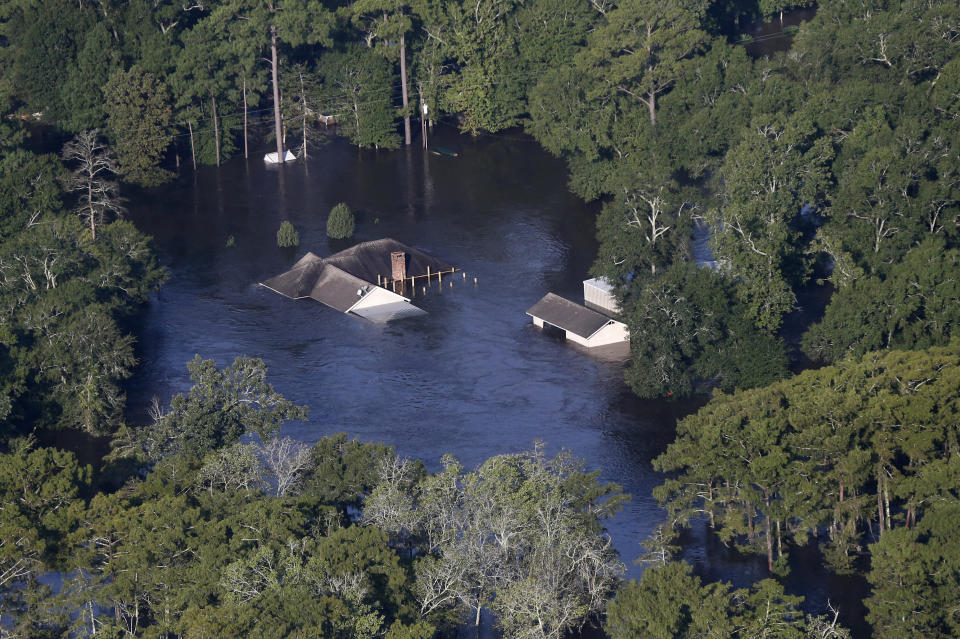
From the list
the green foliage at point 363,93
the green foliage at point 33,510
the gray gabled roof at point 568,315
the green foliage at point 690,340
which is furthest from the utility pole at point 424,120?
the green foliage at point 33,510

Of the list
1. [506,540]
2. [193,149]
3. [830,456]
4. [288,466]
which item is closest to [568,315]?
[830,456]

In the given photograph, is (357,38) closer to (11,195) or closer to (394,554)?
(11,195)

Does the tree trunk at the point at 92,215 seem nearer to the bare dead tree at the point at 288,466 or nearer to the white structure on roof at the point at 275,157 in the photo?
the white structure on roof at the point at 275,157

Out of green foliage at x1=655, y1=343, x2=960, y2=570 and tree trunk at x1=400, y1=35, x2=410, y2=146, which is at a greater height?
tree trunk at x1=400, y1=35, x2=410, y2=146

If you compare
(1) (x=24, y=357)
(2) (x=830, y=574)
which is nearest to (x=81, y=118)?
(1) (x=24, y=357)

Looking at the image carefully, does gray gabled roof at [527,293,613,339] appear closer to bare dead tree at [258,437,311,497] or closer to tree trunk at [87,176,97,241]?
bare dead tree at [258,437,311,497]

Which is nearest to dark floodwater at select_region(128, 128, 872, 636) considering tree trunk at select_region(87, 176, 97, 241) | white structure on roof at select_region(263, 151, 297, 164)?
white structure on roof at select_region(263, 151, 297, 164)

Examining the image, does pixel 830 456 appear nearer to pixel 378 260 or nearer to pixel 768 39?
pixel 378 260
